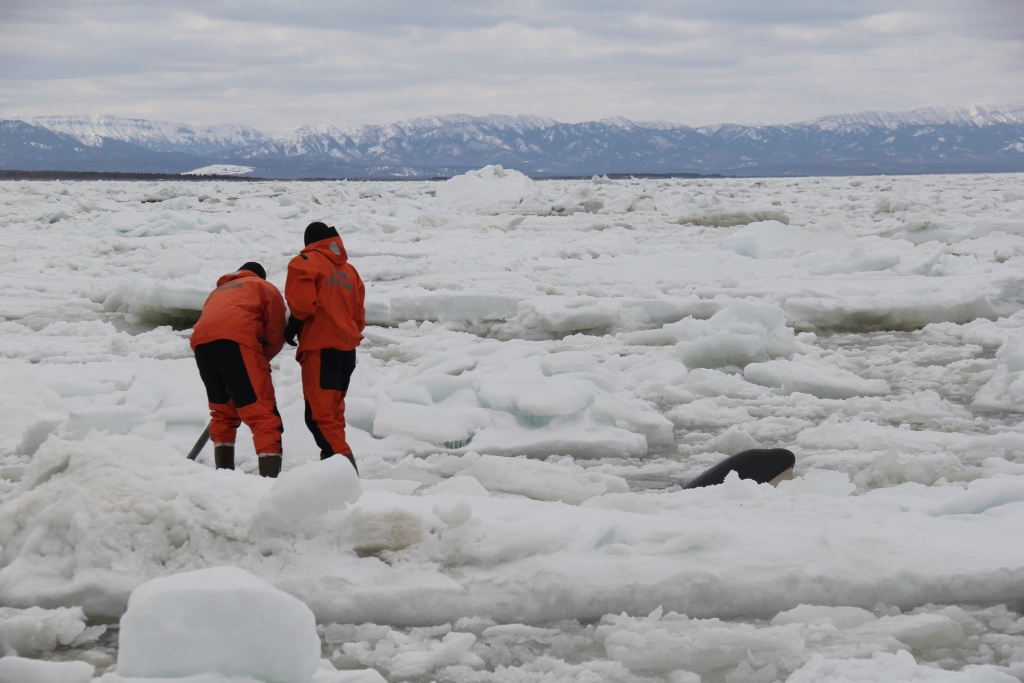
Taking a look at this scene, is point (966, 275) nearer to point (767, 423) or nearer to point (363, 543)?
point (767, 423)

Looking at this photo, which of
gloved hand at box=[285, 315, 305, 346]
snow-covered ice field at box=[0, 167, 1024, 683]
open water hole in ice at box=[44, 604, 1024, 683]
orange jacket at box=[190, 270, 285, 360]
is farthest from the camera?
gloved hand at box=[285, 315, 305, 346]

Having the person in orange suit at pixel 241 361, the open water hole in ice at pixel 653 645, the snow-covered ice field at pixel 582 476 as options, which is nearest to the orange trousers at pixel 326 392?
the person in orange suit at pixel 241 361

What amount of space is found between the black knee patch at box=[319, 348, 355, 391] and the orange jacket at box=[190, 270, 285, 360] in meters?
0.22

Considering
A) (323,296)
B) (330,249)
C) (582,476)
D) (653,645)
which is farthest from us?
(330,249)

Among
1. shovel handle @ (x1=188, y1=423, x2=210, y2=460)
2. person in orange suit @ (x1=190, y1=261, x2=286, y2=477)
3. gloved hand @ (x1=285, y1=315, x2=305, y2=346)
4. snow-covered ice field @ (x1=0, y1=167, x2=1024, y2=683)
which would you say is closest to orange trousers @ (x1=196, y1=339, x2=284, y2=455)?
person in orange suit @ (x1=190, y1=261, x2=286, y2=477)

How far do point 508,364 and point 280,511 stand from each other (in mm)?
3100

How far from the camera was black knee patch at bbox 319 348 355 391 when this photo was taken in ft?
11.8

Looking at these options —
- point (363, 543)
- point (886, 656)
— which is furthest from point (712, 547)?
point (363, 543)

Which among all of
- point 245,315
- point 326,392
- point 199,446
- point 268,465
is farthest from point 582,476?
point 199,446

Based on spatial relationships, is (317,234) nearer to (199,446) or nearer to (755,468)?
(199,446)

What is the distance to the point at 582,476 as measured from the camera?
3.40 meters

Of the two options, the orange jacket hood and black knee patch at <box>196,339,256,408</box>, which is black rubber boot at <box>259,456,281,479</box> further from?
the orange jacket hood

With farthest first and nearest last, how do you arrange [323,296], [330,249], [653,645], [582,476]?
[330,249] → [323,296] → [582,476] → [653,645]

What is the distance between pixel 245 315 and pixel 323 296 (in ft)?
1.03
